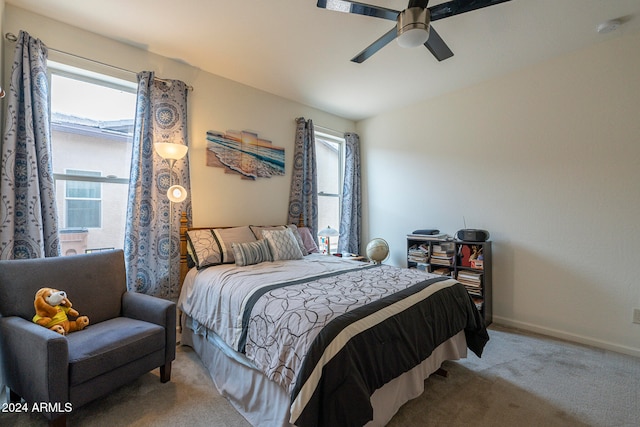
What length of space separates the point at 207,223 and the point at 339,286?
6.01 feet

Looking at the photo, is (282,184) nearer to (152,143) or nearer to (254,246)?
(254,246)

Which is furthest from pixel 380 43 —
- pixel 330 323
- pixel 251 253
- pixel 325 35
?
pixel 251 253

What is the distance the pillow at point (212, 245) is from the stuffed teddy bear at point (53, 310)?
0.93 m

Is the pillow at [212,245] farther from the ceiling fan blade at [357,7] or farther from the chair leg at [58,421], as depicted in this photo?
the ceiling fan blade at [357,7]

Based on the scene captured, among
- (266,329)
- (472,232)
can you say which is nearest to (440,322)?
(266,329)

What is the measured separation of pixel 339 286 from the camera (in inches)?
76.5

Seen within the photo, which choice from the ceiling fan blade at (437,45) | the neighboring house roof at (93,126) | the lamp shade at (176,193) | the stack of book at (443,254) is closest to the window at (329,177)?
the stack of book at (443,254)

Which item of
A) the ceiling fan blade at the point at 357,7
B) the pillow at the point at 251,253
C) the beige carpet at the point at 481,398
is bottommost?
the beige carpet at the point at 481,398

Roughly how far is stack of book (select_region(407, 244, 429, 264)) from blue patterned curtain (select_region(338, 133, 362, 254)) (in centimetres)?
99

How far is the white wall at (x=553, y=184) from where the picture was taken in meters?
2.51

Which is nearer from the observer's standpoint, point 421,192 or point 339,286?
point 339,286

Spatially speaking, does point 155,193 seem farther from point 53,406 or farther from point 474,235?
point 474,235

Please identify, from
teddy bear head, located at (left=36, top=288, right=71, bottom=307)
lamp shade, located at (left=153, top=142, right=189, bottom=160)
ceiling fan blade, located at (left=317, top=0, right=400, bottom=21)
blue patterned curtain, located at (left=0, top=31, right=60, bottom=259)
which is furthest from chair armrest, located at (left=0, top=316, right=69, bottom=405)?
ceiling fan blade, located at (left=317, top=0, right=400, bottom=21)

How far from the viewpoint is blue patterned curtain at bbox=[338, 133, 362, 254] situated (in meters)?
4.38
